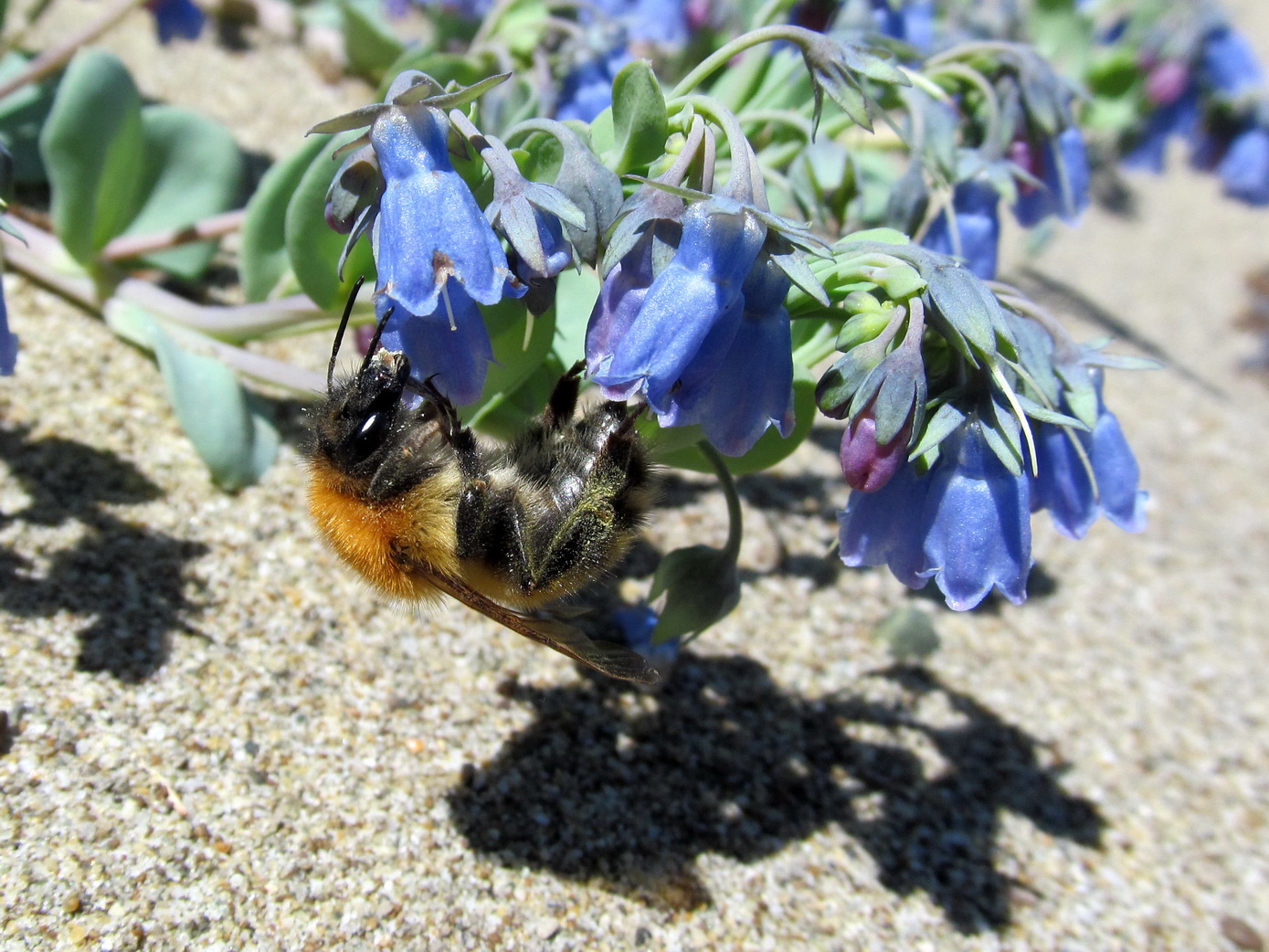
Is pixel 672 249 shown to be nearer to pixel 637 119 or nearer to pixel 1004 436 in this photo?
pixel 637 119

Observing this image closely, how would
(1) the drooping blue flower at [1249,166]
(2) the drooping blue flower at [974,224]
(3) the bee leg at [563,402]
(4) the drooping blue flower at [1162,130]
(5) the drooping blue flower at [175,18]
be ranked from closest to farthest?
(3) the bee leg at [563,402], (2) the drooping blue flower at [974,224], (5) the drooping blue flower at [175,18], (1) the drooping blue flower at [1249,166], (4) the drooping blue flower at [1162,130]

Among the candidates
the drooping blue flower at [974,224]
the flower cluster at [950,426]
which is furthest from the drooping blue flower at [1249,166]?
the flower cluster at [950,426]

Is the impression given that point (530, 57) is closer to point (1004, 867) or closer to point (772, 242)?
point (772, 242)

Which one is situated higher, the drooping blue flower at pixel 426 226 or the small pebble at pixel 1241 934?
the drooping blue flower at pixel 426 226

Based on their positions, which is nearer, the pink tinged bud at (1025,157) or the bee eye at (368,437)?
the bee eye at (368,437)

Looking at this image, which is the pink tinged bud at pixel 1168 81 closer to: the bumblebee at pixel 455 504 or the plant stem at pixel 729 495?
the plant stem at pixel 729 495

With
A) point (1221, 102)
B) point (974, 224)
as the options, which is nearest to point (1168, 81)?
point (1221, 102)

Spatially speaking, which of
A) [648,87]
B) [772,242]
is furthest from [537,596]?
[648,87]
